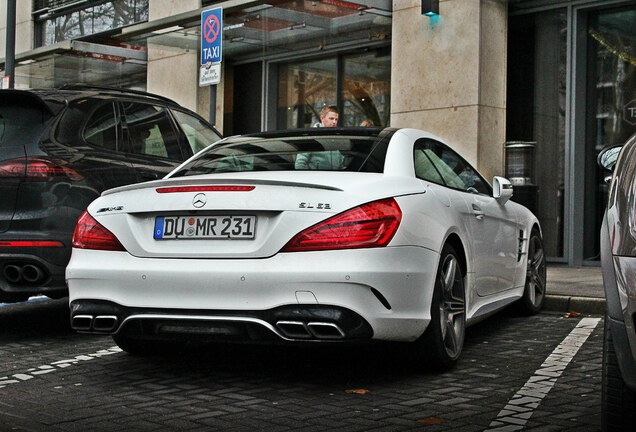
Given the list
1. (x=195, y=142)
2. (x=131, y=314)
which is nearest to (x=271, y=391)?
(x=131, y=314)

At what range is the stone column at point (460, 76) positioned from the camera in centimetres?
1273

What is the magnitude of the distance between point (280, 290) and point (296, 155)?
1.16 meters

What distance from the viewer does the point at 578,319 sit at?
8.13m

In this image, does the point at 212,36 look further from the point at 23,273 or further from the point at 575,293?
the point at 23,273

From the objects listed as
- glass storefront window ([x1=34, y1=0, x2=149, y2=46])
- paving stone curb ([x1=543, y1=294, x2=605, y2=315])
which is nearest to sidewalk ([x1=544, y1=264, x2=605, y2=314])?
paving stone curb ([x1=543, y1=294, x2=605, y2=315])

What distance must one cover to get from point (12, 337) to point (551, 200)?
25.7 feet

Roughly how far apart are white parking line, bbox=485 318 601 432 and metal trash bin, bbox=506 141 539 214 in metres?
5.04

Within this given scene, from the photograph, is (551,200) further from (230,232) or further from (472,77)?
(230,232)

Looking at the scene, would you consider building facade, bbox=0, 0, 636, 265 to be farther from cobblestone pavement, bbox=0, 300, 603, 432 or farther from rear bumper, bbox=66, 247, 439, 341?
rear bumper, bbox=66, 247, 439, 341

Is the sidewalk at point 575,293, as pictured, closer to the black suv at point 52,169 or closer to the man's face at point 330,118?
the man's face at point 330,118

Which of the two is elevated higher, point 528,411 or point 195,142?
point 195,142

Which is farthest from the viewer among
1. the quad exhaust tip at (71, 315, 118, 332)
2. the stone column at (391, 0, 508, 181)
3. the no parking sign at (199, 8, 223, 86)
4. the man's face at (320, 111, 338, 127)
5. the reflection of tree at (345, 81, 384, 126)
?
the reflection of tree at (345, 81, 384, 126)

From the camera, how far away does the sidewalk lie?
28.1 feet

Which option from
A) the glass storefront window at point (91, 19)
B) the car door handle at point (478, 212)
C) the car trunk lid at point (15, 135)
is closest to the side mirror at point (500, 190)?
the car door handle at point (478, 212)
